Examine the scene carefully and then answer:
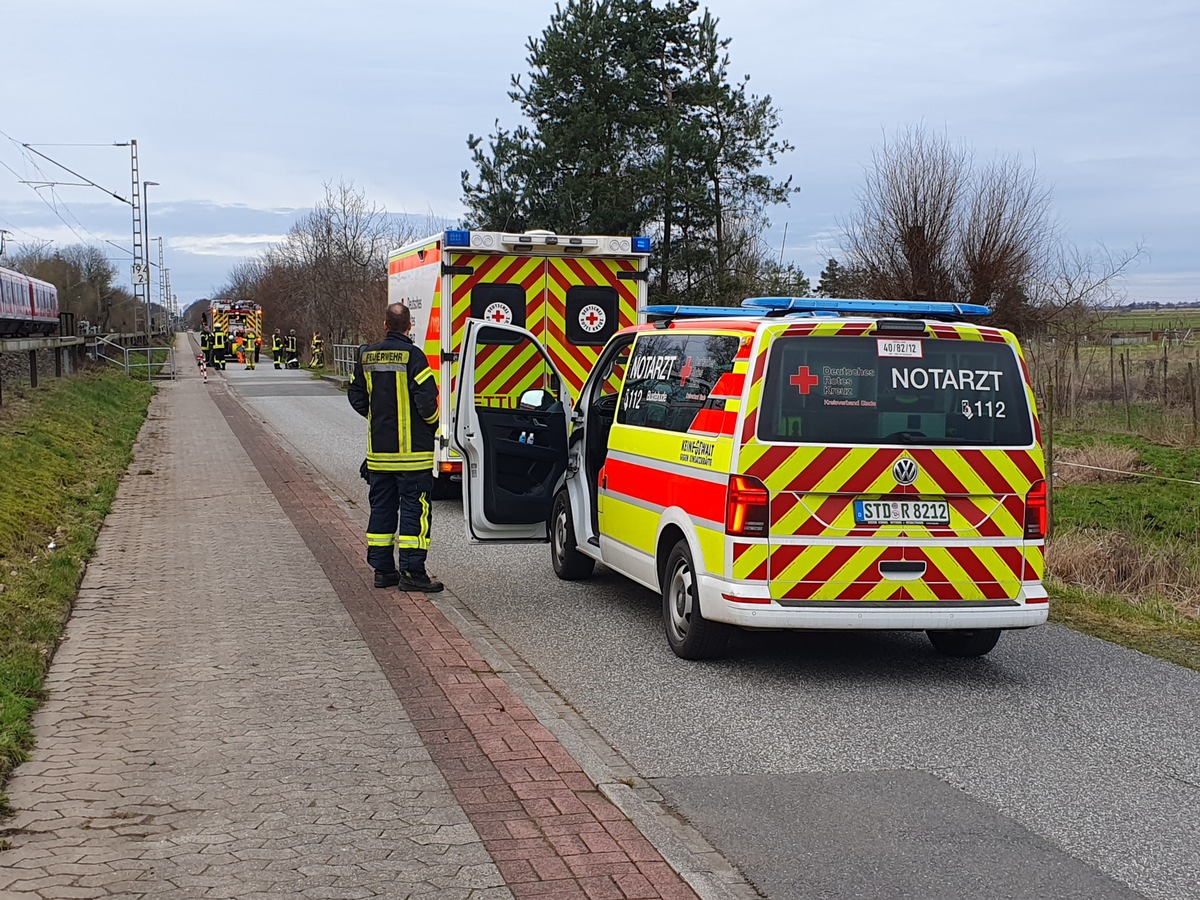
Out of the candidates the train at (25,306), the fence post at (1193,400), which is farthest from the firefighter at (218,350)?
the fence post at (1193,400)

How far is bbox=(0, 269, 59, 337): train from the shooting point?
31500mm

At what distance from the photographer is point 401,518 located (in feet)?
29.7

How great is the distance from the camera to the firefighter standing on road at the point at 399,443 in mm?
8945

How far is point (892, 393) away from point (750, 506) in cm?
99

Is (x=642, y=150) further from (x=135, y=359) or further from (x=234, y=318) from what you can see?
(x=234, y=318)

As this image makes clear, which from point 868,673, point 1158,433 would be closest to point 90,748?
point 868,673

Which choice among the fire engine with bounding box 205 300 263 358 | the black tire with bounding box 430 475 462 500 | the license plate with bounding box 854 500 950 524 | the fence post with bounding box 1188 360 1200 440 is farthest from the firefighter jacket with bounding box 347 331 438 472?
the fire engine with bounding box 205 300 263 358

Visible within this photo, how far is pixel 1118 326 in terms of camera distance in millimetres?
20312

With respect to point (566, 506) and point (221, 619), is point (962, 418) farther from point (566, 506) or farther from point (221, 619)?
point (221, 619)

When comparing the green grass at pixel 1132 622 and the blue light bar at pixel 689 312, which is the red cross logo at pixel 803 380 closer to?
the blue light bar at pixel 689 312

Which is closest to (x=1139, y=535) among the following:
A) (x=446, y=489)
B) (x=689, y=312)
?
(x=446, y=489)

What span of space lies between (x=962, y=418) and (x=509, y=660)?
2811mm

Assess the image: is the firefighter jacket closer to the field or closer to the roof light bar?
the roof light bar

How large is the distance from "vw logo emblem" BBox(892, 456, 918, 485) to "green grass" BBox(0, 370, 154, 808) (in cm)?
431
